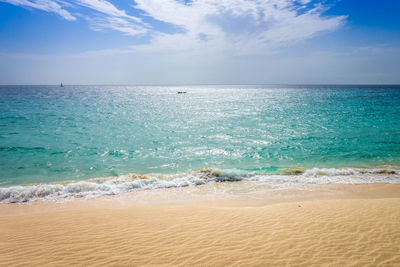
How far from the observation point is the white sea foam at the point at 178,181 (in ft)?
32.2

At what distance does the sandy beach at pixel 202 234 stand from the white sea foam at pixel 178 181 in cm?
99

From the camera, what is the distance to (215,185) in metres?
11.2

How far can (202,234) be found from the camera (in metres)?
5.99

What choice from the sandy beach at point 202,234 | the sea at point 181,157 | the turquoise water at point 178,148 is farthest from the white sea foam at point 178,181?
the turquoise water at point 178,148

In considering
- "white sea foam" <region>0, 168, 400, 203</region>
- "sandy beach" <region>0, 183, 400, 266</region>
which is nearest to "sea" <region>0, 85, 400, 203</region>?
"white sea foam" <region>0, 168, 400, 203</region>

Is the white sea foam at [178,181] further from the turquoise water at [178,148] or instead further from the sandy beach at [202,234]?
the turquoise water at [178,148]

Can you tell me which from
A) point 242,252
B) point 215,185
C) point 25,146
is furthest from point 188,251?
point 25,146

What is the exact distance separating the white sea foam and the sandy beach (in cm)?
99

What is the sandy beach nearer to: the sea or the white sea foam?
the white sea foam

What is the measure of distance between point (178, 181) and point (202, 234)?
5.61 m

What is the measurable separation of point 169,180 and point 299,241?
7582 millimetres

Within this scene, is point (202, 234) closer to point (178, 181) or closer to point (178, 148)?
point (178, 181)

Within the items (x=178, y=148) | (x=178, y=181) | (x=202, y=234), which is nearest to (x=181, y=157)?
(x=178, y=148)

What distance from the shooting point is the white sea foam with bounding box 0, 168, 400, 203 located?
982 centimetres
